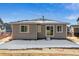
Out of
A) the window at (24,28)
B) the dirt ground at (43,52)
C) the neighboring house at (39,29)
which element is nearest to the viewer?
A: the dirt ground at (43,52)

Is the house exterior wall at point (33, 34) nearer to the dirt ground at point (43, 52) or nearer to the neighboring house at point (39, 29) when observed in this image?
the neighboring house at point (39, 29)

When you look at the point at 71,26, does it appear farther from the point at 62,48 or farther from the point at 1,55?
the point at 1,55

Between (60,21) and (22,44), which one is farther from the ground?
(60,21)

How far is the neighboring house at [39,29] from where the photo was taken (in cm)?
972

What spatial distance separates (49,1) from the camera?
923cm

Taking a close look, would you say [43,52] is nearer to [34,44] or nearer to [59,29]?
[34,44]

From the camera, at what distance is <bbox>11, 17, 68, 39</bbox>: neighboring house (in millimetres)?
9719

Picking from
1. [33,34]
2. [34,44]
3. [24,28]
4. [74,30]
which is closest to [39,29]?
[33,34]

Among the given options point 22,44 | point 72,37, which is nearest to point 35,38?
point 22,44

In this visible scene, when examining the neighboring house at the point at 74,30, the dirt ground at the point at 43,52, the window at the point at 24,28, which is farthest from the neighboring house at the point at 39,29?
the dirt ground at the point at 43,52

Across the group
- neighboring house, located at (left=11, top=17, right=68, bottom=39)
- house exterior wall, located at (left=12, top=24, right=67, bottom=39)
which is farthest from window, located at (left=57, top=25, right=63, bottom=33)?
house exterior wall, located at (left=12, top=24, right=67, bottom=39)

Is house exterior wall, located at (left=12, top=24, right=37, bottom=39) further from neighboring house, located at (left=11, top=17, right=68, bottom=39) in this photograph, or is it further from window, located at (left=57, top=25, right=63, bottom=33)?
window, located at (left=57, top=25, right=63, bottom=33)

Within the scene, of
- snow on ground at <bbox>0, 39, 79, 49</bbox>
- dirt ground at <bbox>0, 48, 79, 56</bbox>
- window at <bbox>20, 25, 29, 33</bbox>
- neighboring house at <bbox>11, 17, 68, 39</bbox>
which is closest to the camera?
dirt ground at <bbox>0, 48, 79, 56</bbox>

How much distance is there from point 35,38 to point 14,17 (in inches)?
34.6
